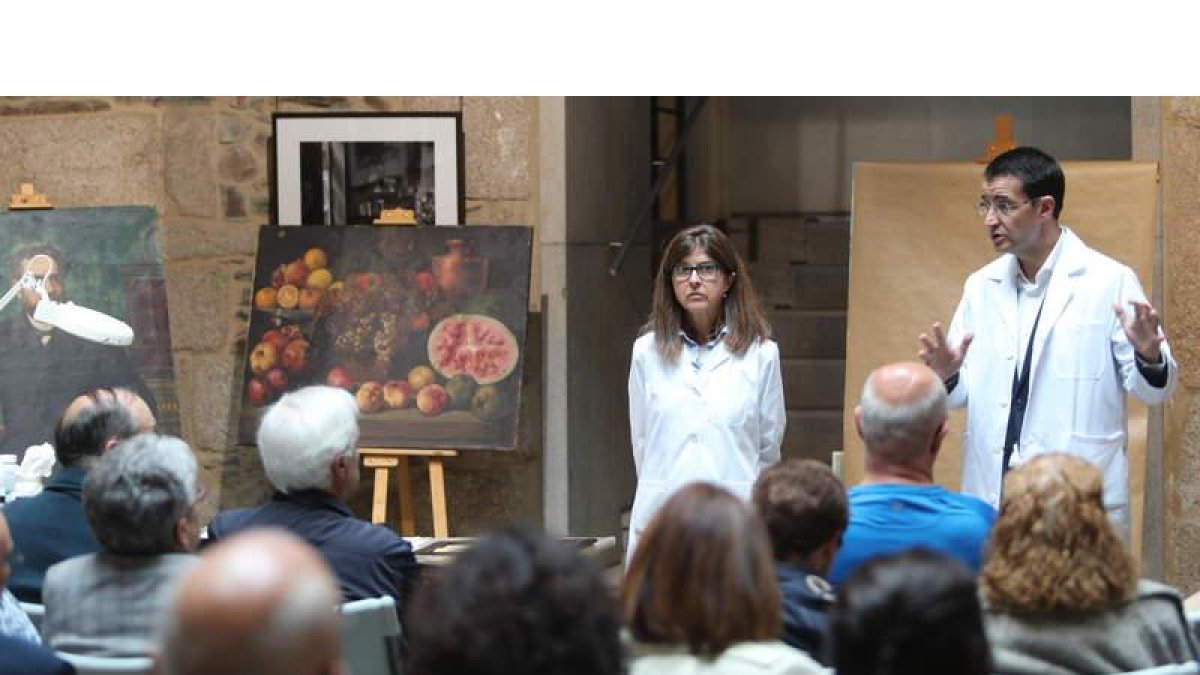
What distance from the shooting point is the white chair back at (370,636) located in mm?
3408

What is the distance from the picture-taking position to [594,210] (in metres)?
7.34

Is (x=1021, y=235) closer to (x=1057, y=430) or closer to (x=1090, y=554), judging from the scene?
(x=1057, y=430)

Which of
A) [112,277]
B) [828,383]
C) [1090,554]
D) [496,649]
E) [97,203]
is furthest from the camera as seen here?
[828,383]

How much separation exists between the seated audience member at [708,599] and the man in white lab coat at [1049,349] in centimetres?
199

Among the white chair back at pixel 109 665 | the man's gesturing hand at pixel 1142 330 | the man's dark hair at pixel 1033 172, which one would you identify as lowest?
the white chair back at pixel 109 665

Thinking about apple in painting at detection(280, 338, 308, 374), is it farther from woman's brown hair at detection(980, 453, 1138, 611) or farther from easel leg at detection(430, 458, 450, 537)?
woman's brown hair at detection(980, 453, 1138, 611)

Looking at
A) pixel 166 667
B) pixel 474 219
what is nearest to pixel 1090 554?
pixel 166 667

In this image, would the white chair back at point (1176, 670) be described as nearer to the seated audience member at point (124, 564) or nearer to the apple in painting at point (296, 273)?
the seated audience member at point (124, 564)

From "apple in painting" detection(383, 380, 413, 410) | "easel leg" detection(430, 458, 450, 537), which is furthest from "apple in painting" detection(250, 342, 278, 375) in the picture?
"easel leg" detection(430, 458, 450, 537)

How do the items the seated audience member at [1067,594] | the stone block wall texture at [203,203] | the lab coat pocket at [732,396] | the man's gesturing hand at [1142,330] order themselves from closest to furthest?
1. the seated audience member at [1067,594]
2. the man's gesturing hand at [1142,330]
3. the lab coat pocket at [732,396]
4. the stone block wall texture at [203,203]

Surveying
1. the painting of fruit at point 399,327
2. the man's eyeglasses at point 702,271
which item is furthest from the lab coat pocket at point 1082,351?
the painting of fruit at point 399,327

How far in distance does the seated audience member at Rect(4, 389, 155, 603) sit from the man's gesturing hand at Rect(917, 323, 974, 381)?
1.80 m

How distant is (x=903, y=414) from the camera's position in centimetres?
366
